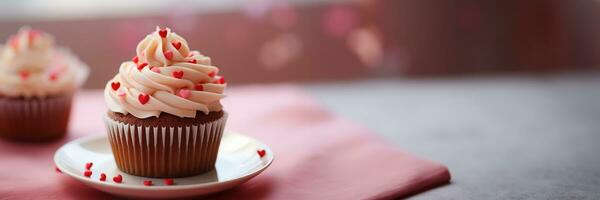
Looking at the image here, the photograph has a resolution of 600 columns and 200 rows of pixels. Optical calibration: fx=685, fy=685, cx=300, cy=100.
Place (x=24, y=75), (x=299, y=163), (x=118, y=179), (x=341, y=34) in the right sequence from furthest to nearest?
(x=341, y=34) → (x=24, y=75) → (x=299, y=163) → (x=118, y=179)

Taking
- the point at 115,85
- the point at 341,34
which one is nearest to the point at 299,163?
the point at 115,85

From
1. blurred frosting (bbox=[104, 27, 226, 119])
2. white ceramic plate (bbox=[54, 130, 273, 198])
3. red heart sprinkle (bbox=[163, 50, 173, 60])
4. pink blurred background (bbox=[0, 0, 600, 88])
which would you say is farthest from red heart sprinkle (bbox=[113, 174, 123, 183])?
pink blurred background (bbox=[0, 0, 600, 88])

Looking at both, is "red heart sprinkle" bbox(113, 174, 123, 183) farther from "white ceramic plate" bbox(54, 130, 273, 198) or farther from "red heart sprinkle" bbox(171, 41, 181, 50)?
"red heart sprinkle" bbox(171, 41, 181, 50)

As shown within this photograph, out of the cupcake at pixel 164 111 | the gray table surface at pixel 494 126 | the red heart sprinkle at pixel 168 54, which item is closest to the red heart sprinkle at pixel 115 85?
the cupcake at pixel 164 111

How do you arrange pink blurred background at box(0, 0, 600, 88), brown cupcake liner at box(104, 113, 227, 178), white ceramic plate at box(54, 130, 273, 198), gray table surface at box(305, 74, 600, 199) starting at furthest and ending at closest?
pink blurred background at box(0, 0, 600, 88), gray table surface at box(305, 74, 600, 199), brown cupcake liner at box(104, 113, 227, 178), white ceramic plate at box(54, 130, 273, 198)

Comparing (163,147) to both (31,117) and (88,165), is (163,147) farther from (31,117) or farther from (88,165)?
(31,117)

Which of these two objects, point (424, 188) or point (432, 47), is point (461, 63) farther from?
point (424, 188)
